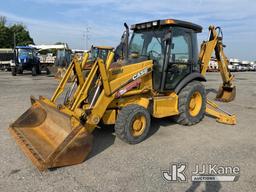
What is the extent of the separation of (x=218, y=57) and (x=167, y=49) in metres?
3.86

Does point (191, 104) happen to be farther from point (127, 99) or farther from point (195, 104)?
point (127, 99)

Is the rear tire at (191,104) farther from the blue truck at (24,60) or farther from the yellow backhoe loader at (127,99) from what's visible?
the blue truck at (24,60)

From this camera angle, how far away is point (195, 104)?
22.5 ft

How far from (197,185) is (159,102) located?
7.99 feet

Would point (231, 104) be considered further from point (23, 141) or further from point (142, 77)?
point (23, 141)

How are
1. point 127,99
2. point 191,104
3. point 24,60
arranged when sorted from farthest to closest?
point 24,60
point 191,104
point 127,99

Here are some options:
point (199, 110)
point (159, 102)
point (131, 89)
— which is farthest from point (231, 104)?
point (131, 89)

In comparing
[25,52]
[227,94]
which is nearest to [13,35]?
[25,52]

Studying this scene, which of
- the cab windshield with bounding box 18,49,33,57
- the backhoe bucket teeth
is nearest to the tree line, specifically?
the cab windshield with bounding box 18,49,33,57

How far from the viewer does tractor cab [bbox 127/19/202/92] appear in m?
5.95

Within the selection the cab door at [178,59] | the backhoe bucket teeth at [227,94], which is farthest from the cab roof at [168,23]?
the backhoe bucket teeth at [227,94]

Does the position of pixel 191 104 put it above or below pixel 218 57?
below

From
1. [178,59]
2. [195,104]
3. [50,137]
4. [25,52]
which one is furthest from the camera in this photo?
[25,52]

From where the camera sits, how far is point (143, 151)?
4.85m
